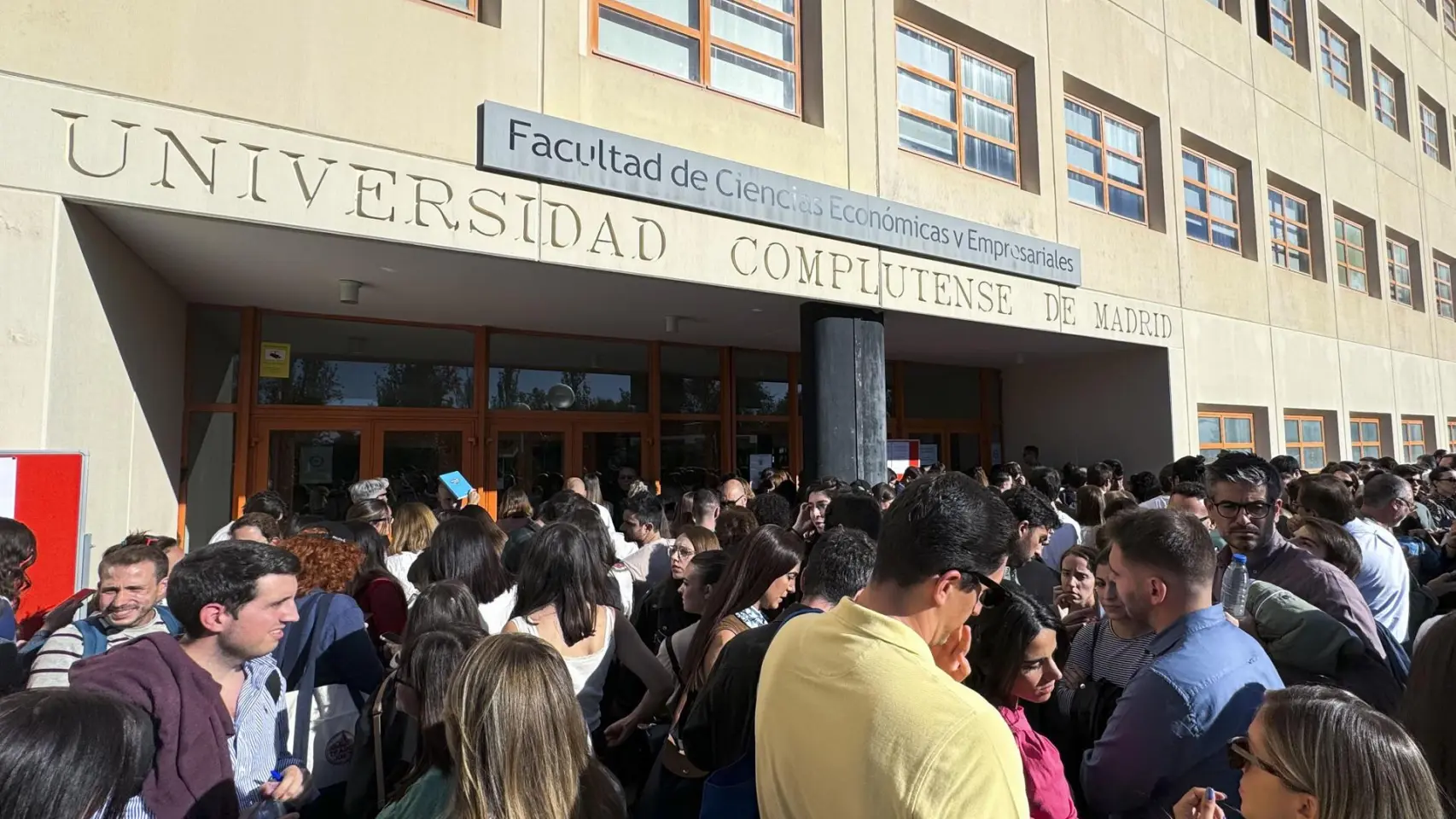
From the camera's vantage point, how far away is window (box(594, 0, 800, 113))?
6.83m

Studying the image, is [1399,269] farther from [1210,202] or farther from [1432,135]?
[1210,202]

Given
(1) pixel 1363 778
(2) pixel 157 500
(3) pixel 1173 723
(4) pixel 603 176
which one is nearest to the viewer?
(1) pixel 1363 778

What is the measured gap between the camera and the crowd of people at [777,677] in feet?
4.58

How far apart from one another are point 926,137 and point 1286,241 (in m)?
10.1

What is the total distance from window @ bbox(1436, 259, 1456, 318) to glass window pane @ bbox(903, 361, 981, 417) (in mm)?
14786

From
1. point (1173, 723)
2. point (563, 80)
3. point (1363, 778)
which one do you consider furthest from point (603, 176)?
point (1363, 778)

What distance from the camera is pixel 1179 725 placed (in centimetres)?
202

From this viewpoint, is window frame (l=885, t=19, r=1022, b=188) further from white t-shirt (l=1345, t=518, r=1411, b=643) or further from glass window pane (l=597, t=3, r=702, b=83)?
white t-shirt (l=1345, t=518, r=1411, b=643)

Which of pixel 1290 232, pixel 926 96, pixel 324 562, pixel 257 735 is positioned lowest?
pixel 257 735

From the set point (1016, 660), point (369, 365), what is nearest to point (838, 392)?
point (369, 365)

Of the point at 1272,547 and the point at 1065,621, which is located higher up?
the point at 1272,547

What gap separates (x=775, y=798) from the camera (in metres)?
1.49

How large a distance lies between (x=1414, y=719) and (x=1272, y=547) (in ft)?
5.49

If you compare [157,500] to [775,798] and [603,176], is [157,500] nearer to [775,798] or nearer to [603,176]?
[603,176]
